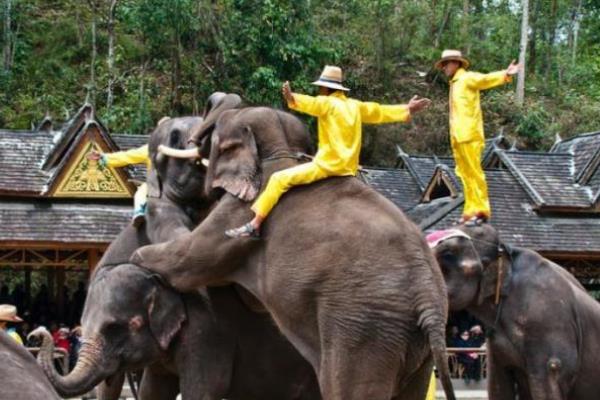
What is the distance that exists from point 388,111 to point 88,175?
18448mm

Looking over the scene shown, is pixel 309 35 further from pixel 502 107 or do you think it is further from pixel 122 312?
pixel 122 312

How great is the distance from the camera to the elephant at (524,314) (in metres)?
12.2

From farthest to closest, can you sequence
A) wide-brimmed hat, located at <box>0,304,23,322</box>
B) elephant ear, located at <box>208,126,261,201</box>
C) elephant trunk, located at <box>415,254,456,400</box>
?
wide-brimmed hat, located at <box>0,304,23,322</box> → elephant ear, located at <box>208,126,261,201</box> → elephant trunk, located at <box>415,254,456,400</box>

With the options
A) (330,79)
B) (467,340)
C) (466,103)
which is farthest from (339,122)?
(467,340)

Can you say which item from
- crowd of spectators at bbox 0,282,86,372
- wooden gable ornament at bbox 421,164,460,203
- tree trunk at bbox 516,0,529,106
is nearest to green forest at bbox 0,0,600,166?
tree trunk at bbox 516,0,529,106

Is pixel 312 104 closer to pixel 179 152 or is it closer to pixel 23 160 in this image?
pixel 179 152

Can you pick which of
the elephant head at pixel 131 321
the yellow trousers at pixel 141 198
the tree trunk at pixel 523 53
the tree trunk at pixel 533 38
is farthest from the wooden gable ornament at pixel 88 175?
the tree trunk at pixel 533 38

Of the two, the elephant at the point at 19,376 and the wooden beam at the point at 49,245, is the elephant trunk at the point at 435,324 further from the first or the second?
the wooden beam at the point at 49,245

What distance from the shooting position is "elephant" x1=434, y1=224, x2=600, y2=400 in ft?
40.0

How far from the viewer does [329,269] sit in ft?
30.9

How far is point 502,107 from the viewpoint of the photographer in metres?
49.2

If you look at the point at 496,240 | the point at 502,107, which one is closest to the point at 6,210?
the point at 496,240

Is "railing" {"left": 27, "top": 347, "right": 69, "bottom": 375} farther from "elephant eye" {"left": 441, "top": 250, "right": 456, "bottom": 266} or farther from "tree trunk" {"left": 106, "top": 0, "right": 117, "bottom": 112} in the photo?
"tree trunk" {"left": 106, "top": 0, "right": 117, "bottom": 112}

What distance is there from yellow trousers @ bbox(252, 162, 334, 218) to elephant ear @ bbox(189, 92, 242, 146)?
4.16 ft
